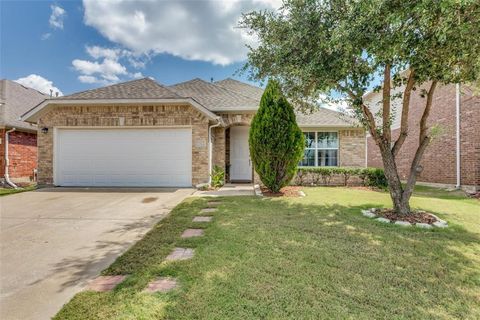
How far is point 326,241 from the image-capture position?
4.31m

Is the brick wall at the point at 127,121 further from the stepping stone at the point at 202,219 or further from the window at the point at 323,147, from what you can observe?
the window at the point at 323,147

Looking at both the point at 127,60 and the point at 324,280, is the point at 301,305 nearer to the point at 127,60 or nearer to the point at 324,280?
the point at 324,280

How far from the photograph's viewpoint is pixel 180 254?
3.73 m

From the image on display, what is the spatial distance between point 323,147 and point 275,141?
18.1 ft

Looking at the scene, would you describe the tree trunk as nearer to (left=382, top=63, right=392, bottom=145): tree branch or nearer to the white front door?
(left=382, top=63, right=392, bottom=145): tree branch

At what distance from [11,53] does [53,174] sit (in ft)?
18.9

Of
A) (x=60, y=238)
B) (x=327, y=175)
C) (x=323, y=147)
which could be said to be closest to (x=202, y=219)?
(x=60, y=238)

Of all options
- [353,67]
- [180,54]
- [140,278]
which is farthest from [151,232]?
[180,54]

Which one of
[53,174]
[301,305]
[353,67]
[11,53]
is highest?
[11,53]

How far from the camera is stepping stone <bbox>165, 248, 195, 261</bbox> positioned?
11.7 feet

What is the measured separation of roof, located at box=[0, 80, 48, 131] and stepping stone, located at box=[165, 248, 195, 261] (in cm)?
1327

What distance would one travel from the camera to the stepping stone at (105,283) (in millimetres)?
2817

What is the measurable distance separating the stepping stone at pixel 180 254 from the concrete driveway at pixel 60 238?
2.84ft

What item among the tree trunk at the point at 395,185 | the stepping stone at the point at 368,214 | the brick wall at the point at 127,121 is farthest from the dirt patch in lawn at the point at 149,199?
the tree trunk at the point at 395,185
